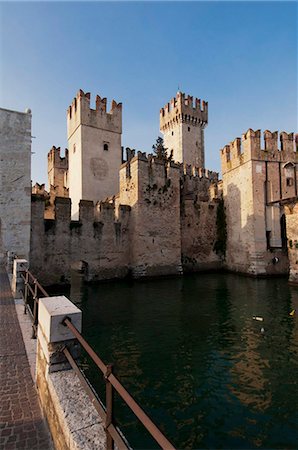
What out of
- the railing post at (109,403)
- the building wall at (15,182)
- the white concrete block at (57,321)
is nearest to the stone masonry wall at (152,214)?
the building wall at (15,182)

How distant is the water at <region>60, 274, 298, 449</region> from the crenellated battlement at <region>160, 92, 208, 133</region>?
36676 mm

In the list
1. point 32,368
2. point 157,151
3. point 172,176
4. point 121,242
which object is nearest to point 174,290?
point 121,242

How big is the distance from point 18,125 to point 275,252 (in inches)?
750

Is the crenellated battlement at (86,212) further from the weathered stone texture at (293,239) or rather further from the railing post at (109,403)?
the railing post at (109,403)

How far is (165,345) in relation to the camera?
7539mm

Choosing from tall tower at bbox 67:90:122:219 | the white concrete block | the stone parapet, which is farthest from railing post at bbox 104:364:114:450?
tall tower at bbox 67:90:122:219

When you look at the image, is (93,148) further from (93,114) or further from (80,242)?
(80,242)

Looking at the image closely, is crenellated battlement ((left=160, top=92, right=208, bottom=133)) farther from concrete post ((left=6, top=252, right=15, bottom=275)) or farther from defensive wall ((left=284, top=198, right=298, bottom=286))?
concrete post ((left=6, top=252, right=15, bottom=275))

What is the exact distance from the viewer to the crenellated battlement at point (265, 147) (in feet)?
67.4

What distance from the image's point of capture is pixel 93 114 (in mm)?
26719

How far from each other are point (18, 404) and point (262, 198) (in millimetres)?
20411

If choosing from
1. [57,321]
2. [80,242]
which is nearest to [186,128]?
[80,242]

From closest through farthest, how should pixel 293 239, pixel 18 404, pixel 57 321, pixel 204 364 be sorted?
pixel 57 321 < pixel 18 404 < pixel 204 364 < pixel 293 239

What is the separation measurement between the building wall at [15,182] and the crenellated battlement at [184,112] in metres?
33.0
